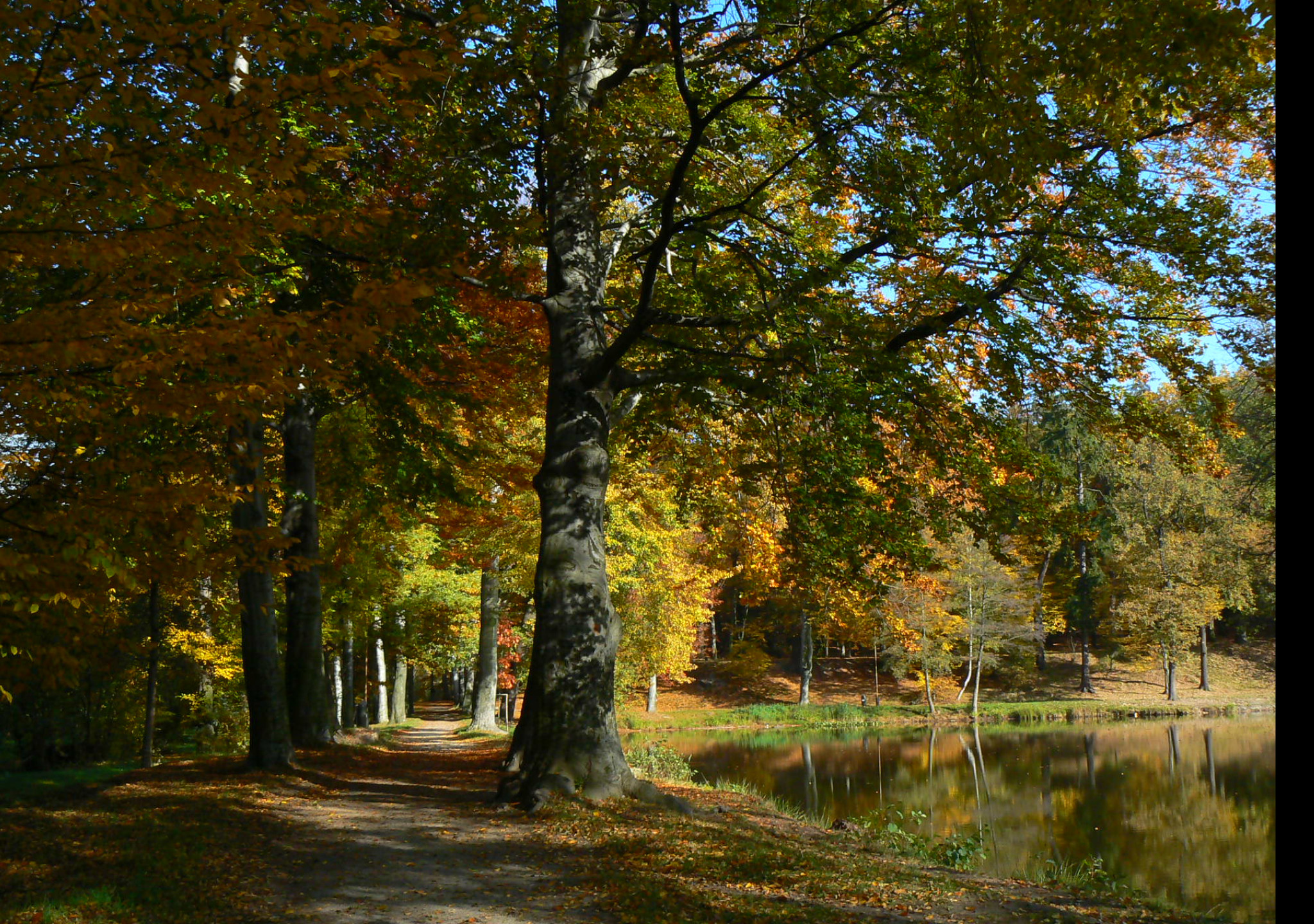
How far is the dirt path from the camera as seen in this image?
234 inches

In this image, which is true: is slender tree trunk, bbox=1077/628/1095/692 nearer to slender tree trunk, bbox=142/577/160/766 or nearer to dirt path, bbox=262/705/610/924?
dirt path, bbox=262/705/610/924

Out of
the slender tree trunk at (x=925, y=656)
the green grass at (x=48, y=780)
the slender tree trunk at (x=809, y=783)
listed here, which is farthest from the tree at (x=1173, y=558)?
the green grass at (x=48, y=780)

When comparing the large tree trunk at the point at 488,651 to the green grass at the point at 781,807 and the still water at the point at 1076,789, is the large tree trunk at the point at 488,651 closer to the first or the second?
the still water at the point at 1076,789

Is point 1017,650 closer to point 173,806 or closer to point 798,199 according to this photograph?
point 798,199

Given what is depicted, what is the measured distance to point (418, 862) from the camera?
7.16m

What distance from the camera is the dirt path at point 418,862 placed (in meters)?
5.95

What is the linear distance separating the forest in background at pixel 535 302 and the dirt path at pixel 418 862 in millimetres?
1280

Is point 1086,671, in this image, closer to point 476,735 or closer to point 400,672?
point 400,672

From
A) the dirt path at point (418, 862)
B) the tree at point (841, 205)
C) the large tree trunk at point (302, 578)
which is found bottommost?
the dirt path at point (418, 862)

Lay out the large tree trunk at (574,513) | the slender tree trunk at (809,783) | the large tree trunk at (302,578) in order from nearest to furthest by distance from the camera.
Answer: the large tree trunk at (574,513) → the large tree trunk at (302,578) → the slender tree trunk at (809,783)

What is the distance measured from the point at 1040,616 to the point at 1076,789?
21534 millimetres

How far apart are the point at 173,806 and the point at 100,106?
267 inches

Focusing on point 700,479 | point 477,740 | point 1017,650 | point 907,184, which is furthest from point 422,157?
point 1017,650

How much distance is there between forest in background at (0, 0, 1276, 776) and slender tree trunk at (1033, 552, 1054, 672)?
16.4m
